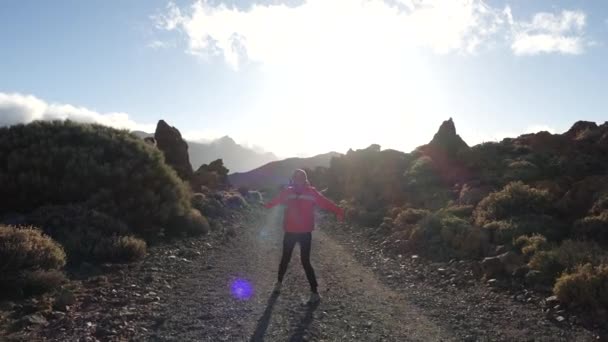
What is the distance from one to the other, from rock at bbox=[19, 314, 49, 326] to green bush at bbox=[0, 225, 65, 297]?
100 cm

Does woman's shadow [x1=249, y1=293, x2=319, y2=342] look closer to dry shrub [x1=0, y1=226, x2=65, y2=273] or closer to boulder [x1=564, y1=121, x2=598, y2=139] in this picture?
dry shrub [x1=0, y1=226, x2=65, y2=273]

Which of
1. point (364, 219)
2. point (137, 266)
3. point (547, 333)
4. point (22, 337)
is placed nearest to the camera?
point (22, 337)

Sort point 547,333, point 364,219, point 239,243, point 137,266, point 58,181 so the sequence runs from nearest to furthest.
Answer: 1. point 547,333
2. point 137,266
3. point 58,181
4. point 239,243
5. point 364,219

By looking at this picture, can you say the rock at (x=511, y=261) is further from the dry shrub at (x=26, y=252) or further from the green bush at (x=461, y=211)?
the dry shrub at (x=26, y=252)

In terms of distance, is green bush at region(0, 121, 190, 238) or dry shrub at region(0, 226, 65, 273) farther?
green bush at region(0, 121, 190, 238)

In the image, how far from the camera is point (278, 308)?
307 inches

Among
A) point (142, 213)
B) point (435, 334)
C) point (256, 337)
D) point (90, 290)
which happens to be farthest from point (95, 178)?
point (435, 334)

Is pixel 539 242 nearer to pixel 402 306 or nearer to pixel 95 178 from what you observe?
pixel 402 306

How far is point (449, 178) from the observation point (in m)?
24.5

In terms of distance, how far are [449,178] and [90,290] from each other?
2066 cm

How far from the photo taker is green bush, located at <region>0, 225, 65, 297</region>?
7389 mm

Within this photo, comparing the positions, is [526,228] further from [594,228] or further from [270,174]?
[270,174]

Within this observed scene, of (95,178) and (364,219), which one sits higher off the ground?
(95,178)

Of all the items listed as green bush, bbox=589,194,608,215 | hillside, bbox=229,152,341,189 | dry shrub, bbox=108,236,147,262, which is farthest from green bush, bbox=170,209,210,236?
hillside, bbox=229,152,341,189
